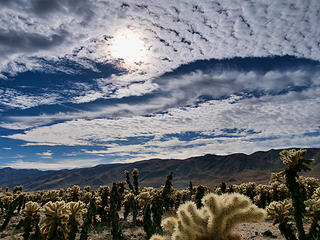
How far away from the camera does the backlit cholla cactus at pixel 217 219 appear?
2.63 m

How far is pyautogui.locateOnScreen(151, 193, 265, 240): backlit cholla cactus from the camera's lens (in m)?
2.63

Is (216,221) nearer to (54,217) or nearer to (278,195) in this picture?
(54,217)

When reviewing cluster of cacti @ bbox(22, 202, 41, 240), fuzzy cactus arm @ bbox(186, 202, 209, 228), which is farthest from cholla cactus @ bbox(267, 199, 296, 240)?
cluster of cacti @ bbox(22, 202, 41, 240)

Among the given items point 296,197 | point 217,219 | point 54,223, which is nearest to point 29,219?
point 54,223

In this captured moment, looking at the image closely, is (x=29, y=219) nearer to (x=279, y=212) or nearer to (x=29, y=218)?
(x=29, y=218)

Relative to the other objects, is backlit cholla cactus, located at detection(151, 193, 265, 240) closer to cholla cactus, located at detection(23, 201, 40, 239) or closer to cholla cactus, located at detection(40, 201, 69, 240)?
cholla cactus, located at detection(40, 201, 69, 240)

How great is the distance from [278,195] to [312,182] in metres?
6.14

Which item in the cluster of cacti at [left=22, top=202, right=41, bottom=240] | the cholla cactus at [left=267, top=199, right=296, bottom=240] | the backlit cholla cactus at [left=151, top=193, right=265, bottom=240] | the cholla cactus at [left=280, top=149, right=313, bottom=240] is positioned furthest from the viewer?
the cluster of cacti at [left=22, top=202, right=41, bottom=240]

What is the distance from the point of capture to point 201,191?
2988 centimetres

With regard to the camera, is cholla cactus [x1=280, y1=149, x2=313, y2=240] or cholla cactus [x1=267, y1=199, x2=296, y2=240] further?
cholla cactus [x1=267, y1=199, x2=296, y2=240]

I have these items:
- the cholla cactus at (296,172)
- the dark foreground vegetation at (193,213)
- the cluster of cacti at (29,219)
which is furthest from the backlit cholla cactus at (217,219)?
the cluster of cacti at (29,219)

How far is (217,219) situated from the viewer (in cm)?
266

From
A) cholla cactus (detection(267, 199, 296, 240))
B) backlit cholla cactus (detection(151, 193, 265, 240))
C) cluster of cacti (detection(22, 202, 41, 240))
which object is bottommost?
cholla cactus (detection(267, 199, 296, 240))

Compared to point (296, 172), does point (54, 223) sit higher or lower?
lower
